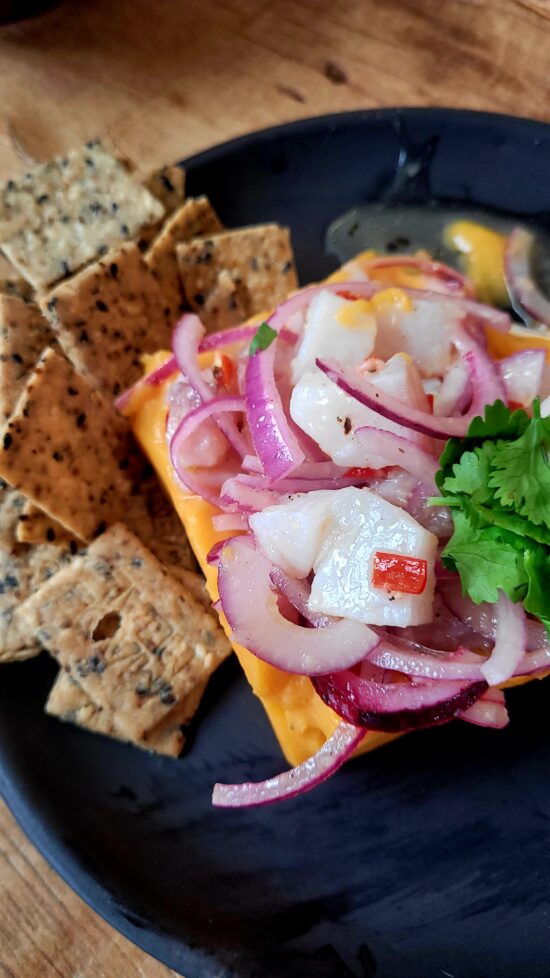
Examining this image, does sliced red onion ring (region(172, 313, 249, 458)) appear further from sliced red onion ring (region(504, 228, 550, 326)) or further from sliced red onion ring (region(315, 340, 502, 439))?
sliced red onion ring (region(504, 228, 550, 326))

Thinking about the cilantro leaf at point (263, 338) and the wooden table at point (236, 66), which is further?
the wooden table at point (236, 66)

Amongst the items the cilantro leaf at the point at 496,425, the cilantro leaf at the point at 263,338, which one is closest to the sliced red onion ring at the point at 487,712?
the cilantro leaf at the point at 496,425

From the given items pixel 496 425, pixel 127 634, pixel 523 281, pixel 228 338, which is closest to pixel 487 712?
pixel 496 425

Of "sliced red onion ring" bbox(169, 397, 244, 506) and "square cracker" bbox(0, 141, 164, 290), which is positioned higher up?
"square cracker" bbox(0, 141, 164, 290)

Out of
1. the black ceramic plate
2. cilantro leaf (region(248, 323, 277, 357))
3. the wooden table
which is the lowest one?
the black ceramic plate

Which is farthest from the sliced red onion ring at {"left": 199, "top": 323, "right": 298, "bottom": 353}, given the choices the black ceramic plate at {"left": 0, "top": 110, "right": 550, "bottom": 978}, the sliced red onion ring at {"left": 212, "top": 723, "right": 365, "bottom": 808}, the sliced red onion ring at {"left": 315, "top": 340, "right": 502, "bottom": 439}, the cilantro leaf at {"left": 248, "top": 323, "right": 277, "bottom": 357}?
the sliced red onion ring at {"left": 212, "top": 723, "right": 365, "bottom": 808}

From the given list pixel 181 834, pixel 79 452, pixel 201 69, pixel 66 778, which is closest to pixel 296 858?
pixel 181 834

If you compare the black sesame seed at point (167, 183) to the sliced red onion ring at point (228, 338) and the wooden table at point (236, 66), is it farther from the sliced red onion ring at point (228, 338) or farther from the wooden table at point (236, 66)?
the sliced red onion ring at point (228, 338)
